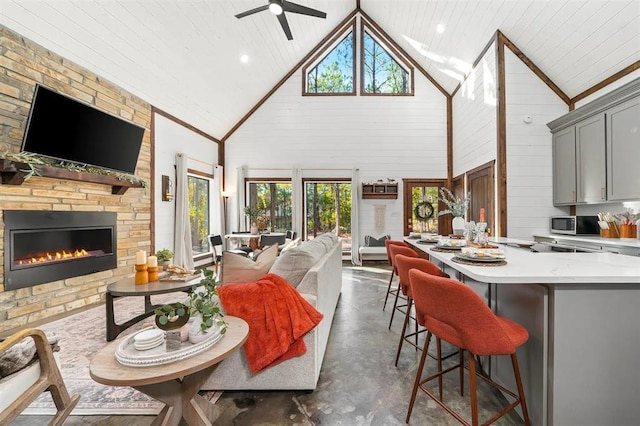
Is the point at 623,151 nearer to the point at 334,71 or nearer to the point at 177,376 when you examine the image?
A: the point at 177,376

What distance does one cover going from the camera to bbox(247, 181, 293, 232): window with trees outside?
742cm

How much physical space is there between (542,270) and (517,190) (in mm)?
3485

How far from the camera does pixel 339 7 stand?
6.25 m

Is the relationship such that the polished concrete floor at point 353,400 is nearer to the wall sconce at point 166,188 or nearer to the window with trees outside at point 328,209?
the wall sconce at point 166,188

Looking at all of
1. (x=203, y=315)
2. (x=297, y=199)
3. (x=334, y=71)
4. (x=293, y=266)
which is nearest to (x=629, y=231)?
(x=293, y=266)

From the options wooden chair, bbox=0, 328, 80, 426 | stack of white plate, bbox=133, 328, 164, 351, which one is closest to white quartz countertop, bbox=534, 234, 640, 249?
stack of white plate, bbox=133, 328, 164, 351

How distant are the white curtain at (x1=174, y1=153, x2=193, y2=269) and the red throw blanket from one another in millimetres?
3990

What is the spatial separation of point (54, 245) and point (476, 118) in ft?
21.9

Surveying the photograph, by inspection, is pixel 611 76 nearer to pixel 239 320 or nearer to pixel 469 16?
pixel 469 16

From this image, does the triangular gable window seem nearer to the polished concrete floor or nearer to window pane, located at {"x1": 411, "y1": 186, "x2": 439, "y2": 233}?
window pane, located at {"x1": 411, "y1": 186, "x2": 439, "y2": 233}

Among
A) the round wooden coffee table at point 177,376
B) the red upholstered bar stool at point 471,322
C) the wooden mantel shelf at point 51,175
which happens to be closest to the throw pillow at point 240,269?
the round wooden coffee table at point 177,376

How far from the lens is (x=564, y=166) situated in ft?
14.1

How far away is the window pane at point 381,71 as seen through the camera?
7.20m

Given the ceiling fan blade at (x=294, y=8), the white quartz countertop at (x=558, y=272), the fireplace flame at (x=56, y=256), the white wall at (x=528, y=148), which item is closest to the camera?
the white quartz countertop at (x=558, y=272)
